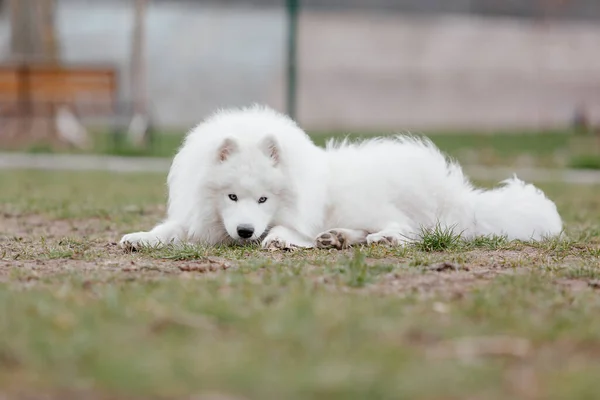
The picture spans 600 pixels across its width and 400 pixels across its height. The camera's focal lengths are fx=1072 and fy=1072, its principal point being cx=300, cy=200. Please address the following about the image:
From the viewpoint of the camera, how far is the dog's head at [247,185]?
6.95 meters

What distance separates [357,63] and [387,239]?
22608 mm

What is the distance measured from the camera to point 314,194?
7324 mm

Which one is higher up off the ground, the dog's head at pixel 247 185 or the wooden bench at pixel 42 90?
the dog's head at pixel 247 185

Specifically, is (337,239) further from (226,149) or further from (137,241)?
(137,241)

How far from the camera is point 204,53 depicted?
29.2m

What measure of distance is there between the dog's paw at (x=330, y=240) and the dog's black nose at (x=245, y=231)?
507 millimetres

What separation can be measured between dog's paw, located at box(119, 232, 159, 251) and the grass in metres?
0.14

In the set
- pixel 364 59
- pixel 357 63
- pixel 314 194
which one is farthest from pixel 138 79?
pixel 314 194

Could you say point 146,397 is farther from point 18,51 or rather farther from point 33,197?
point 18,51

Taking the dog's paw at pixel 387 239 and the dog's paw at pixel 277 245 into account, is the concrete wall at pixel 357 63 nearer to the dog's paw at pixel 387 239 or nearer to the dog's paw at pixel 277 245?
the dog's paw at pixel 387 239

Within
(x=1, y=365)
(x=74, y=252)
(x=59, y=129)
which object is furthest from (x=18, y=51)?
(x=1, y=365)

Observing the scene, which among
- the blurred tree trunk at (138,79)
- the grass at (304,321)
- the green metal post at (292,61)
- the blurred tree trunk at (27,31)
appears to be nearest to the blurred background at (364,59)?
the blurred tree trunk at (27,31)

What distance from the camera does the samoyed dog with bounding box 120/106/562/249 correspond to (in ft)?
23.0

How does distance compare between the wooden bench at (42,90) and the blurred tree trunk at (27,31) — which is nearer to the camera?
the wooden bench at (42,90)
